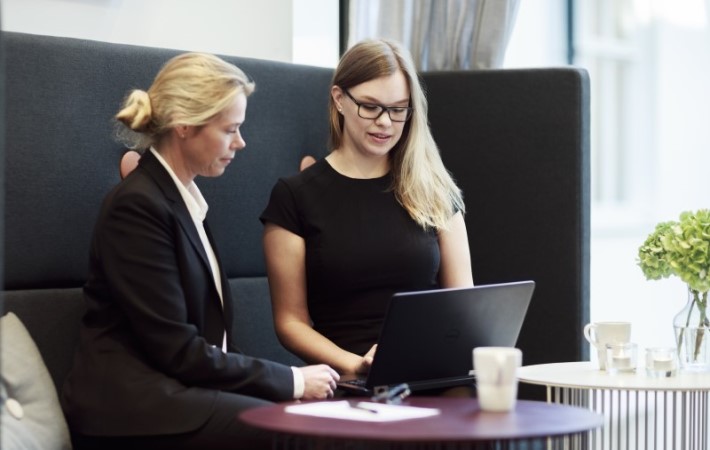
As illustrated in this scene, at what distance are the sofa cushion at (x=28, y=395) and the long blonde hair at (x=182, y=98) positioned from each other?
1.63 feet

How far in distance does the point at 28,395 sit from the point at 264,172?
1.00 metres

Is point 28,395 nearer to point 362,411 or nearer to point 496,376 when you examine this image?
point 362,411

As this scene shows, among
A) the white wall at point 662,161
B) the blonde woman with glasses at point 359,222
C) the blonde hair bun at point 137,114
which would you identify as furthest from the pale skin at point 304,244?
the white wall at point 662,161

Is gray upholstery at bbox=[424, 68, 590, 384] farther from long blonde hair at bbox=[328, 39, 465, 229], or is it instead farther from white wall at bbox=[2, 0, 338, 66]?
white wall at bbox=[2, 0, 338, 66]

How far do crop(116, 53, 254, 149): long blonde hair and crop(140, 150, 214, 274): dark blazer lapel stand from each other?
7cm

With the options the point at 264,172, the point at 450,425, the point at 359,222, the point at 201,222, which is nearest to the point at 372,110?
the point at 359,222

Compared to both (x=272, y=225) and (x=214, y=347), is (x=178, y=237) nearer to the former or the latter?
(x=214, y=347)

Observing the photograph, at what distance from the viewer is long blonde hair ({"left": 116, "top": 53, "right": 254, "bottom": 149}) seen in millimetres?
2346

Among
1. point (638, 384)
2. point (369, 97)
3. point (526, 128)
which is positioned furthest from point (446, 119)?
point (638, 384)

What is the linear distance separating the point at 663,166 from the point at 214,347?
132 inches

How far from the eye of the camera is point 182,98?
92.5 inches

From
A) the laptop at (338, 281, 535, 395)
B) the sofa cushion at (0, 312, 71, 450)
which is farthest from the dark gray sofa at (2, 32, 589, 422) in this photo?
the laptop at (338, 281, 535, 395)

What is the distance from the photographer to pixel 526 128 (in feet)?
10.5

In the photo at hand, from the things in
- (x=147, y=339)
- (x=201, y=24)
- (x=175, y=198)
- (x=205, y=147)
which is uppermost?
(x=201, y=24)
